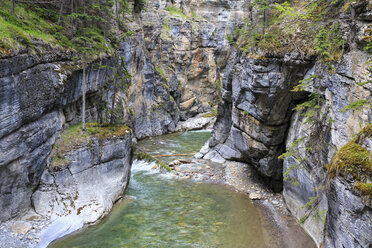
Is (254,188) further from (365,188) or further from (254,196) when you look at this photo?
(365,188)

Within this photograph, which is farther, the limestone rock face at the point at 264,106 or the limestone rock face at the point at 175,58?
the limestone rock face at the point at 175,58

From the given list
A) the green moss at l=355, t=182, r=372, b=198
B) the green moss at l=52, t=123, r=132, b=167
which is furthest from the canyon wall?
the green moss at l=355, t=182, r=372, b=198

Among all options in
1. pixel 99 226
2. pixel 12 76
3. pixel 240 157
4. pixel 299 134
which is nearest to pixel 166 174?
pixel 240 157

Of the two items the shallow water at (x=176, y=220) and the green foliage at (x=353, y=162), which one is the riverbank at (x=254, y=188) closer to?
the shallow water at (x=176, y=220)

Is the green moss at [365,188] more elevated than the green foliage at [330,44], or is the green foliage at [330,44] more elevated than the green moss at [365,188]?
the green foliage at [330,44]

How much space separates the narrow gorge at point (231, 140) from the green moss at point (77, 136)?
0.21ft

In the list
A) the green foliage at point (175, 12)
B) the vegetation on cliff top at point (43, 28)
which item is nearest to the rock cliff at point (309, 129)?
the vegetation on cliff top at point (43, 28)

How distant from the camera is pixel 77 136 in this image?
13961mm

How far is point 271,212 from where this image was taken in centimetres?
1335

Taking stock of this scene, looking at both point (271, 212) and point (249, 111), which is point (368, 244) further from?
point (249, 111)

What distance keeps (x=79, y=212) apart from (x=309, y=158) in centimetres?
1077

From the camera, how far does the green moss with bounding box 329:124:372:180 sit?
20.6ft

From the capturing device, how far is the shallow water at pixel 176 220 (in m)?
11.0

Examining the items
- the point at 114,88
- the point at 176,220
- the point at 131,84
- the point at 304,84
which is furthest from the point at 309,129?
the point at 131,84
